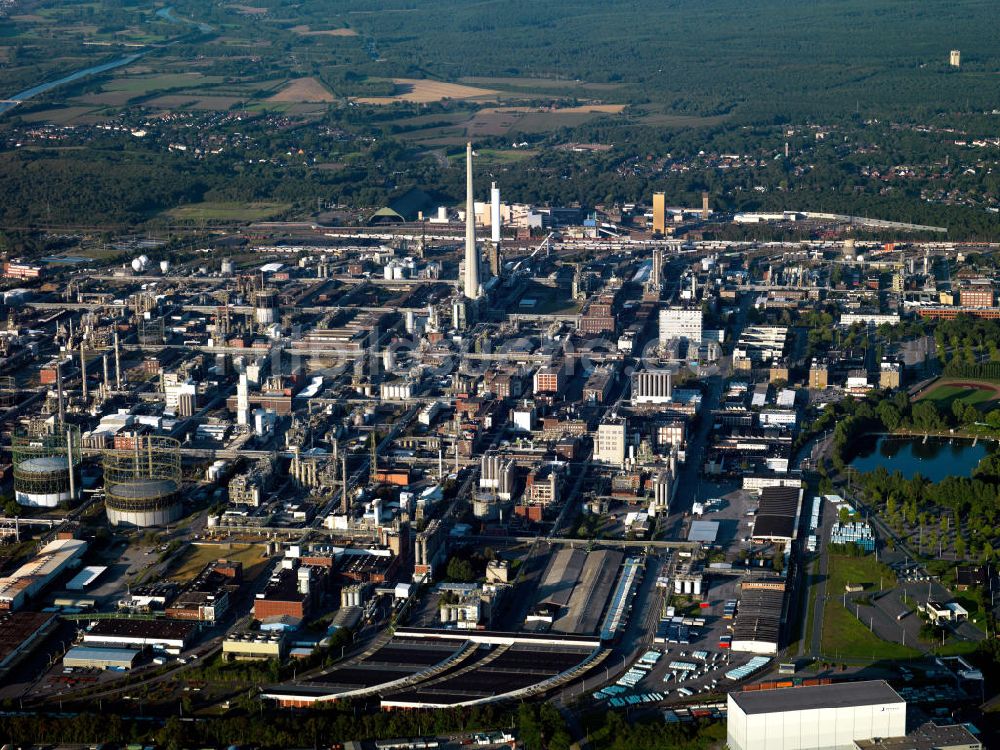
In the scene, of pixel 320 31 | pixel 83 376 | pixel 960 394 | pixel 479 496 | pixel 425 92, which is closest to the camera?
pixel 479 496

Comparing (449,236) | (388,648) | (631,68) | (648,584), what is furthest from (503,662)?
(631,68)

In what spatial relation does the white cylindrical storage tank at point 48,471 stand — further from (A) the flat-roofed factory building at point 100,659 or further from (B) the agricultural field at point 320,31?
(B) the agricultural field at point 320,31

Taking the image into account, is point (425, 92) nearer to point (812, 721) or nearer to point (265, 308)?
point (265, 308)

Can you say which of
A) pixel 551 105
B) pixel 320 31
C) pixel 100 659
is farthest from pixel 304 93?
pixel 100 659

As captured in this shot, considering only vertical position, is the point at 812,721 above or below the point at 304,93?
below

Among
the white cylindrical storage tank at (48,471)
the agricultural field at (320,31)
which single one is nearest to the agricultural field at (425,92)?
the agricultural field at (320,31)

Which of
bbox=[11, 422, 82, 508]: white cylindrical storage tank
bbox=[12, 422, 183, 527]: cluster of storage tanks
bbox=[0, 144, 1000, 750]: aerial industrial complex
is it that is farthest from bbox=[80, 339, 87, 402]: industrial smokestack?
bbox=[11, 422, 82, 508]: white cylindrical storage tank

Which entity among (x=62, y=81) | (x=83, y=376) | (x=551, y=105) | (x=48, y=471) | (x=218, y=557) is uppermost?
(x=62, y=81)
